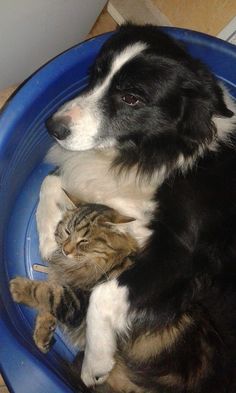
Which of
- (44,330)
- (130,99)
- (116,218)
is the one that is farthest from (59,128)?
(44,330)

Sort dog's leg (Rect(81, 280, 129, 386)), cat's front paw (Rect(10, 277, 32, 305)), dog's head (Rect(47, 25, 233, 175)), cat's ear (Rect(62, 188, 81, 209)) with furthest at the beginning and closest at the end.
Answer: cat's ear (Rect(62, 188, 81, 209)), cat's front paw (Rect(10, 277, 32, 305)), dog's leg (Rect(81, 280, 129, 386)), dog's head (Rect(47, 25, 233, 175))

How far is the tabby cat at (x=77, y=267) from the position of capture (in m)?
1.76

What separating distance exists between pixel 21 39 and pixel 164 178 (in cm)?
104

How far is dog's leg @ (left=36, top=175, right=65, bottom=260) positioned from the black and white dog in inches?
15.5

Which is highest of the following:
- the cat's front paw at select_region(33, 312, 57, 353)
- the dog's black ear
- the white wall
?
the dog's black ear

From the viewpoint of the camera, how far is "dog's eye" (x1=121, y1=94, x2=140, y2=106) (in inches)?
63.1

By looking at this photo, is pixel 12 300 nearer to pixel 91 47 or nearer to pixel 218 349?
pixel 218 349

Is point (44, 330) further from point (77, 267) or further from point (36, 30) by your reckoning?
point (36, 30)

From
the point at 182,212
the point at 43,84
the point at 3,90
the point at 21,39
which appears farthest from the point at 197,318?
the point at 3,90

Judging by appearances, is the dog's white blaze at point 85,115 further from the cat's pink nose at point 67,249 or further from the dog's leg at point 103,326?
the dog's leg at point 103,326

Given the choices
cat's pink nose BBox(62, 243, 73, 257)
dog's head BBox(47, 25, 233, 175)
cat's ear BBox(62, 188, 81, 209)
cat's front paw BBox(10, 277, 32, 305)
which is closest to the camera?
dog's head BBox(47, 25, 233, 175)

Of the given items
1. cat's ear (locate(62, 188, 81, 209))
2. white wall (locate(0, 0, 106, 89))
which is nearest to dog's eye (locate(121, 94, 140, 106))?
cat's ear (locate(62, 188, 81, 209))

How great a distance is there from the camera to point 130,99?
161 centimetres

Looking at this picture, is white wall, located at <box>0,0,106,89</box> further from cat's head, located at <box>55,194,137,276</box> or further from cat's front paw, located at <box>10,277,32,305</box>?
cat's front paw, located at <box>10,277,32,305</box>
